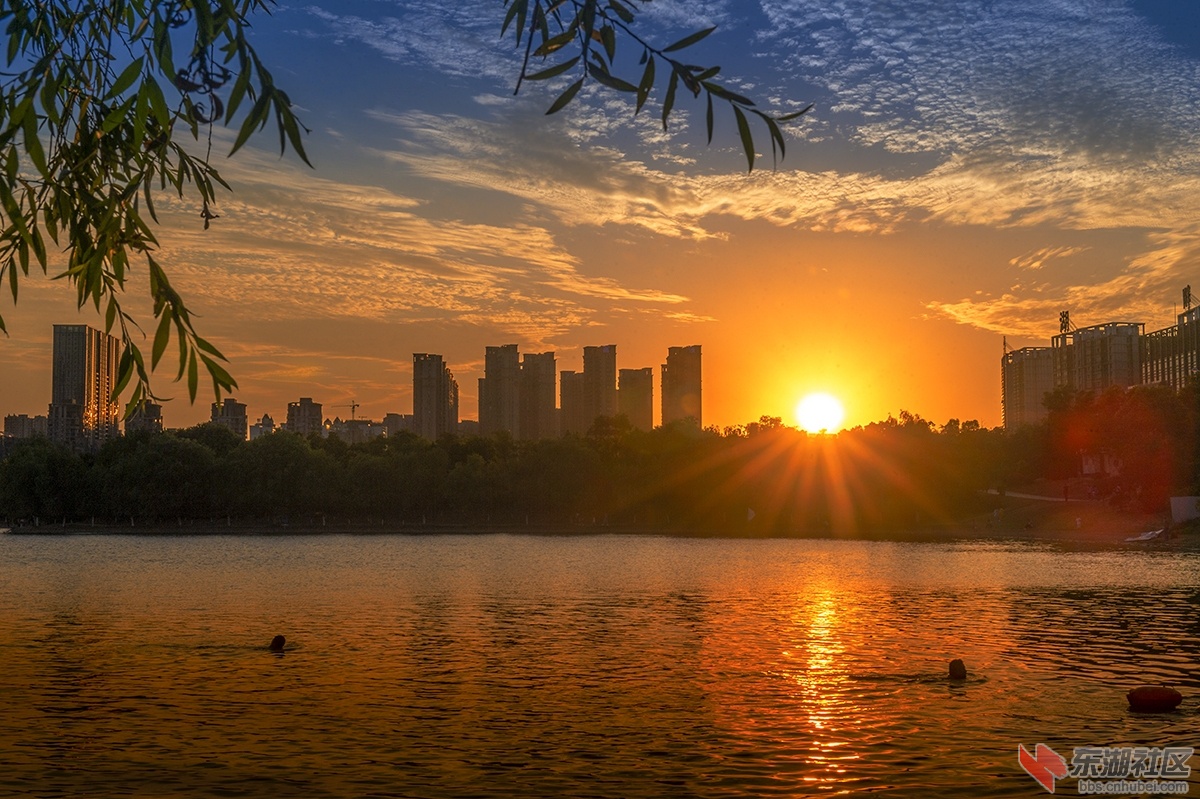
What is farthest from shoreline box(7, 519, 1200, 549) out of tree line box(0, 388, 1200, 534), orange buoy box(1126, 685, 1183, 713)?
orange buoy box(1126, 685, 1183, 713)

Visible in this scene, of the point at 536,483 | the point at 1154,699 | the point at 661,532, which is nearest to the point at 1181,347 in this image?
the point at 661,532

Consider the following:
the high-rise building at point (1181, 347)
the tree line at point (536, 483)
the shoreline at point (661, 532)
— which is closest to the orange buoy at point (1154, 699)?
the shoreline at point (661, 532)

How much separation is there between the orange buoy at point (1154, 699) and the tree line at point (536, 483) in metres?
123

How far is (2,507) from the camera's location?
16562 centimetres

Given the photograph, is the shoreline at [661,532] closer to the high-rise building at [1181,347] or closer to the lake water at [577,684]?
the lake water at [577,684]

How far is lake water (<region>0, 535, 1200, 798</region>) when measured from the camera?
19.9 meters

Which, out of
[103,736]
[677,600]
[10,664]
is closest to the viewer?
[103,736]

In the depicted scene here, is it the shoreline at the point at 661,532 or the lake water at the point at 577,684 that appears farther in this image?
the shoreline at the point at 661,532

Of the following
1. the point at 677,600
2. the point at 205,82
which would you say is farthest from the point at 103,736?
the point at 677,600

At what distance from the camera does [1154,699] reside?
24.7 meters

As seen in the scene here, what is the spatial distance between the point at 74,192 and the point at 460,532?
490 ft

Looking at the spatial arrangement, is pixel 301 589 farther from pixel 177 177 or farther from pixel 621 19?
pixel 621 19

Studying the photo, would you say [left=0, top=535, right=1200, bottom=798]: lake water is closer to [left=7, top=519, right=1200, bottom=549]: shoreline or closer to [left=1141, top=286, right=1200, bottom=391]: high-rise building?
[left=7, top=519, right=1200, bottom=549]: shoreline

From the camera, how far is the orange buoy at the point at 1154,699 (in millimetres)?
24641
